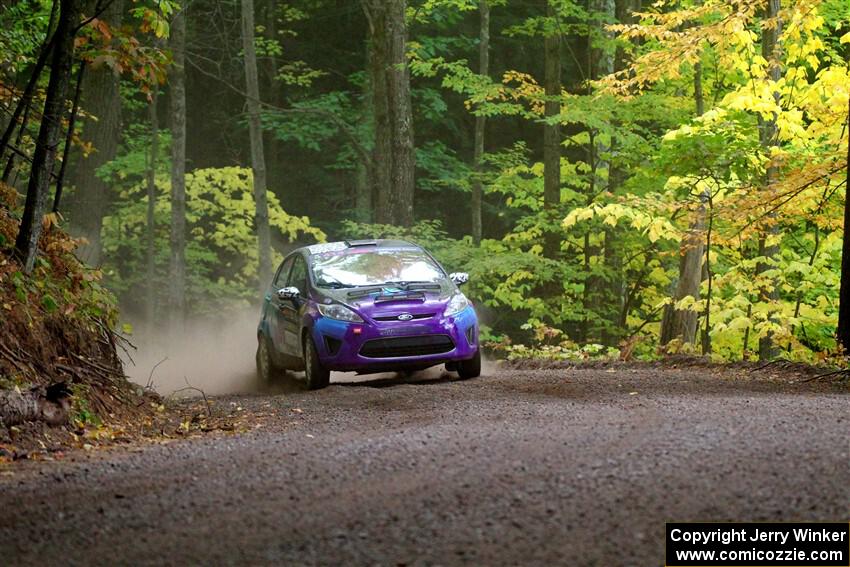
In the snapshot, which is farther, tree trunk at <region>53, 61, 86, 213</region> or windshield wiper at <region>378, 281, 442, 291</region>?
windshield wiper at <region>378, 281, 442, 291</region>

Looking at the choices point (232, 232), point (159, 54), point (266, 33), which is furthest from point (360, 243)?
point (266, 33)

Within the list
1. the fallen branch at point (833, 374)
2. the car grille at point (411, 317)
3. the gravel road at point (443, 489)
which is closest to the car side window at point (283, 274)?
the car grille at point (411, 317)

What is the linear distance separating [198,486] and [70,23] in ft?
20.1

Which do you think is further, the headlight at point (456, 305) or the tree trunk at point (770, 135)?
the tree trunk at point (770, 135)

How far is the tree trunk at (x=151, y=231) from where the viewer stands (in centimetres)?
3064

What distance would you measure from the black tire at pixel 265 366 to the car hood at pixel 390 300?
2.23m

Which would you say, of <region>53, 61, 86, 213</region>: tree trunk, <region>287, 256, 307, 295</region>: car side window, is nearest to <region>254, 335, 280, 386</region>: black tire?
<region>287, 256, 307, 295</region>: car side window

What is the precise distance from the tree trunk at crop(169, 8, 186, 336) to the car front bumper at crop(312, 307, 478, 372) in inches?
631

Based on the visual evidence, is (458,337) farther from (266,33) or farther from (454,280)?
(266,33)

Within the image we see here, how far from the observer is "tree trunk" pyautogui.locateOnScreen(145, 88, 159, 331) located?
101 feet

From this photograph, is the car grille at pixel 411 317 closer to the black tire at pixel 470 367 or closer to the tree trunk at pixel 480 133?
the black tire at pixel 470 367

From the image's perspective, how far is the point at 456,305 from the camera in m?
13.4

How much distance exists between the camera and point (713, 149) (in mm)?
15281

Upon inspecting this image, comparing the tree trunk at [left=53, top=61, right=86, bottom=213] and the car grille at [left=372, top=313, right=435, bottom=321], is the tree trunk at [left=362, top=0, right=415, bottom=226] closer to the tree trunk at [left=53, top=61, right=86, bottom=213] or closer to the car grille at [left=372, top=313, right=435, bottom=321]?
the car grille at [left=372, top=313, right=435, bottom=321]
